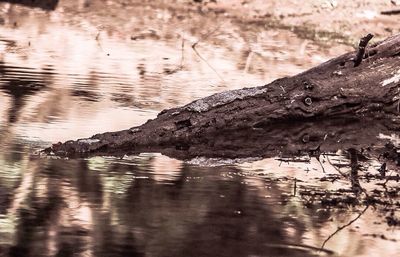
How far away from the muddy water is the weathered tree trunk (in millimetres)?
190

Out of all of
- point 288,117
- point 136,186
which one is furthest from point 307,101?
point 136,186

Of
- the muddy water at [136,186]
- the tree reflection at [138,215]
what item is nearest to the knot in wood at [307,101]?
the muddy water at [136,186]

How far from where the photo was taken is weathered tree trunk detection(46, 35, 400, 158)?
12.1 ft

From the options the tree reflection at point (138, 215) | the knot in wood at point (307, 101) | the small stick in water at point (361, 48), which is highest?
the small stick in water at point (361, 48)

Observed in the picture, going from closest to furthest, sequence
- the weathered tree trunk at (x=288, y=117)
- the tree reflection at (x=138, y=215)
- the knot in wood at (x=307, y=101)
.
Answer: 1. the tree reflection at (x=138, y=215)
2. the weathered tree trunk at (x=288, y=117)
3. the knot in wood at (x=307, y=101)

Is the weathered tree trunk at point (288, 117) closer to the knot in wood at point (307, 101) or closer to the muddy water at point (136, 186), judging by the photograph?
the knot in wood at point (307, 101)

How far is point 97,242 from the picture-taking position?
2322 millimetres

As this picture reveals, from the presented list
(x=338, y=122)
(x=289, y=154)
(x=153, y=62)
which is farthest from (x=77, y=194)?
(x=153, y=62)

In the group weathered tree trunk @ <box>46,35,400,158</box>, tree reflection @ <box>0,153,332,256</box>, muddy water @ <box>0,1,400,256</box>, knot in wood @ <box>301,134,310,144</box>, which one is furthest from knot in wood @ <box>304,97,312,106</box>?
tree reflection @ <box>0,153,332,256</box>

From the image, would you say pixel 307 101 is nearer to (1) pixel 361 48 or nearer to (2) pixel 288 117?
(2) pixel 288 117

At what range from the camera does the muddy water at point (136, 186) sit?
2389mm

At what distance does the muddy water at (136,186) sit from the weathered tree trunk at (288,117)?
0.62ft

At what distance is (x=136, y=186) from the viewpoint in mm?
2959

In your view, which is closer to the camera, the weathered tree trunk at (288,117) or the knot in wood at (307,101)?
the weathered tree trunk at (288,117)
